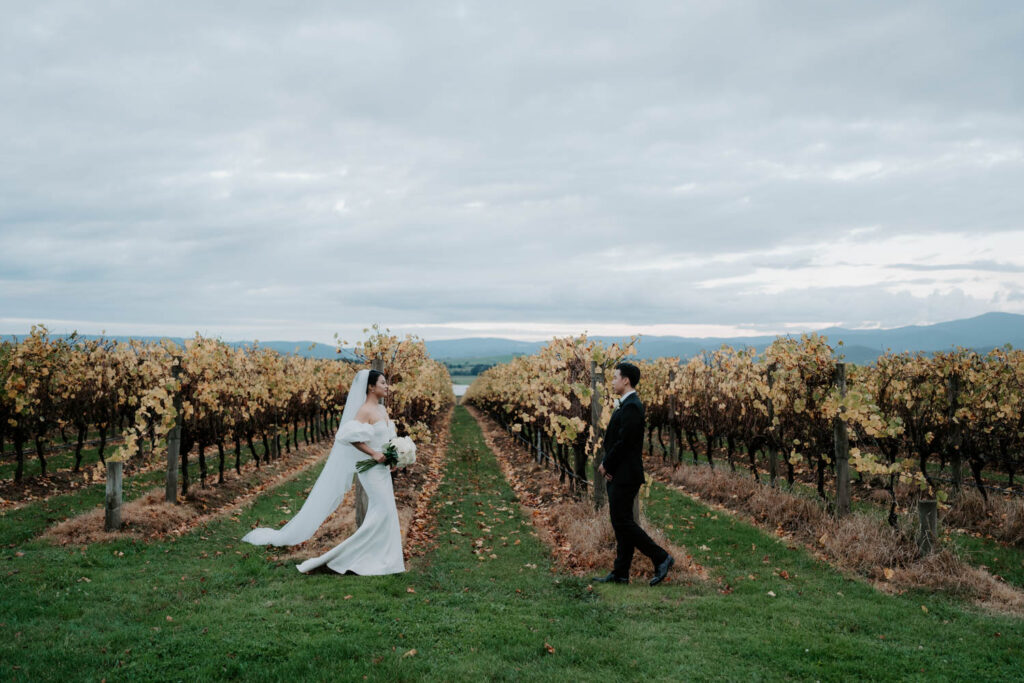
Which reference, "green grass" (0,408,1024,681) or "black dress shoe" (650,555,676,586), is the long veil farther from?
"black dress shoe" (650,555,676,586)

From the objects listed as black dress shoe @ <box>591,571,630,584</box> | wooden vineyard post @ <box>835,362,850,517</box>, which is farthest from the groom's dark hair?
wooden vineyard post @ <box>835,362,850,517</box>

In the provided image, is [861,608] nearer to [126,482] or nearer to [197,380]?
[197,380]

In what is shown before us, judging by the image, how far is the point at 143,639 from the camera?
5.20 m

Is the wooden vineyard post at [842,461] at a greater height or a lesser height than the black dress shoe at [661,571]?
greater

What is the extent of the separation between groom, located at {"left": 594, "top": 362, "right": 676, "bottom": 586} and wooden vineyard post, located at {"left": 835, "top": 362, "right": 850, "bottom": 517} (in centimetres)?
410

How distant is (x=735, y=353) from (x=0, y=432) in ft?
55.8

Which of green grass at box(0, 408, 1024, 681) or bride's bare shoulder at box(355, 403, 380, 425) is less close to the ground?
bride's bare shoulder at box(355, 403, 380, 425)

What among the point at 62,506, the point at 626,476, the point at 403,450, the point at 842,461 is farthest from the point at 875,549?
the point at 62,506

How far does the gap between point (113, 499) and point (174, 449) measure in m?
1.88

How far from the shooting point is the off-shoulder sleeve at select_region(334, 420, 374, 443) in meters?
7.43

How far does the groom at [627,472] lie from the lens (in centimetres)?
664

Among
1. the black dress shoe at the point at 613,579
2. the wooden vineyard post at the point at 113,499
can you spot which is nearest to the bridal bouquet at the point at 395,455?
the black dress shoe at the point at 613,579

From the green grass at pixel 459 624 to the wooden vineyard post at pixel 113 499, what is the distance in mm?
861

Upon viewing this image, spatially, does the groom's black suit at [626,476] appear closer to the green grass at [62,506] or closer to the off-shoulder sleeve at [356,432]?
the off-shoulder sleeve at [356,432]
